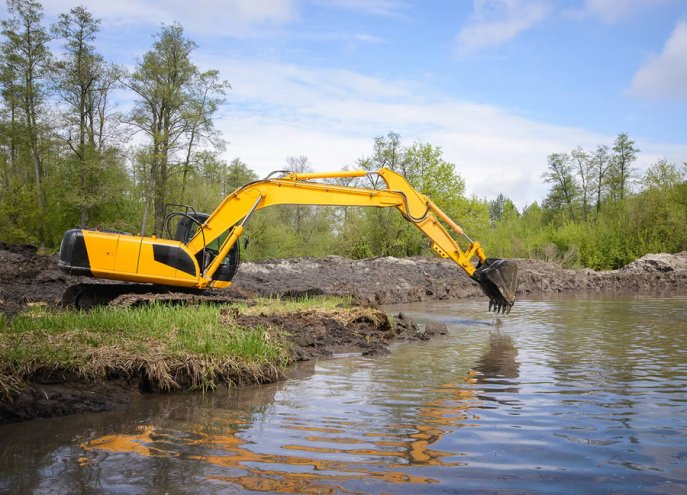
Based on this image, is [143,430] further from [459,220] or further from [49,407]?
[459,220]

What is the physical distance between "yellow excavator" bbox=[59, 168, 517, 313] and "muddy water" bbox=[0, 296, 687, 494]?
428cm

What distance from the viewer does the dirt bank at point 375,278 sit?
16.7m

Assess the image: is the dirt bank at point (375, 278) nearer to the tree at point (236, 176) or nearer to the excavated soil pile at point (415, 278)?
the excavated soil pile at point (415, 278)

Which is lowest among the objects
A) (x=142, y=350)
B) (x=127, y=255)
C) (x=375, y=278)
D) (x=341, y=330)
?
(x=341, y=330)

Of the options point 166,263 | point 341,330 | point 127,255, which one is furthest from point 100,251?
point 341,330

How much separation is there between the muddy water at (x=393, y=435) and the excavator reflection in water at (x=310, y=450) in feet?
0.05

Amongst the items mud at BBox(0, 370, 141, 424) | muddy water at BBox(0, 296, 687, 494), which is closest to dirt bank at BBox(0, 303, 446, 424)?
mud at BBox(0, 370, 141, 424)

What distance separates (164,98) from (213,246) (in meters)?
19.6

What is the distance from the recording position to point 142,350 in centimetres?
689

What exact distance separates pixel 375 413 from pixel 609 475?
2380 mm

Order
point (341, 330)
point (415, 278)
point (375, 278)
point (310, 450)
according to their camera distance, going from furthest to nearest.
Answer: point (415, 278) < point (375, 278) < point (341, 330) < point (310, 450)

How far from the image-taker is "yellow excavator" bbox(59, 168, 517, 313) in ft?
36.2

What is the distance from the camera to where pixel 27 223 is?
3019 centimetres

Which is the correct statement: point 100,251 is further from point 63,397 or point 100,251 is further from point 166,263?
point 63,397
